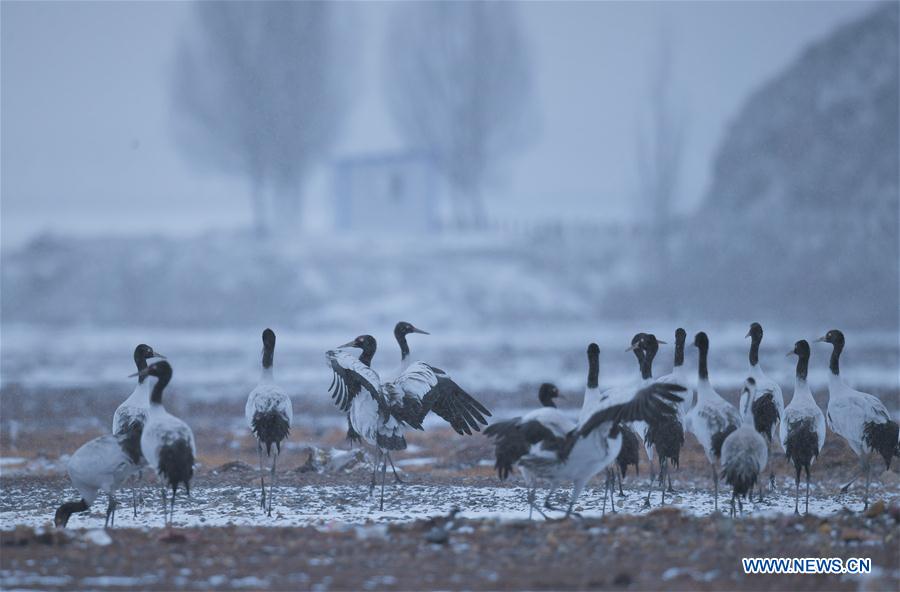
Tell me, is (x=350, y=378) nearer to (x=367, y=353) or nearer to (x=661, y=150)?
(x=367, y=353)

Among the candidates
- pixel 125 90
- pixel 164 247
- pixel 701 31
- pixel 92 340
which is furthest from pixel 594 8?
pixel 92 340

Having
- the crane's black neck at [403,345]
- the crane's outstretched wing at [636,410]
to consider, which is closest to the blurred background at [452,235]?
the crane's black neck at [403,345]

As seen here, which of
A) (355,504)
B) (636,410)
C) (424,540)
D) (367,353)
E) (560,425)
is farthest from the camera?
(367,353)

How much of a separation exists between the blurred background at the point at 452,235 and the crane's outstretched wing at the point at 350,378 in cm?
1495

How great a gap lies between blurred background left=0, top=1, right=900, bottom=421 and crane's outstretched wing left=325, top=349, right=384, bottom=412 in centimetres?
1495

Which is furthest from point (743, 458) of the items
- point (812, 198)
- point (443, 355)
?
point (812, 198)

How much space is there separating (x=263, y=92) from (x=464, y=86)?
453 inches

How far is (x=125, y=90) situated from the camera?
10556 cm

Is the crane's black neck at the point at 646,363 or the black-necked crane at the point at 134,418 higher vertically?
the crane's black neck at the point at 646,363

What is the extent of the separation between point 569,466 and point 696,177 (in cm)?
8058

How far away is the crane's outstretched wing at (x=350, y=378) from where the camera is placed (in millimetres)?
13805

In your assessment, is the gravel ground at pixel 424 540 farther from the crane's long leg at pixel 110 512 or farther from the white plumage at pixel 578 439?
the white plumage at pixel 578 439

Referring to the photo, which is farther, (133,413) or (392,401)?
(392,401)

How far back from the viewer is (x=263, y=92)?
201 ft
